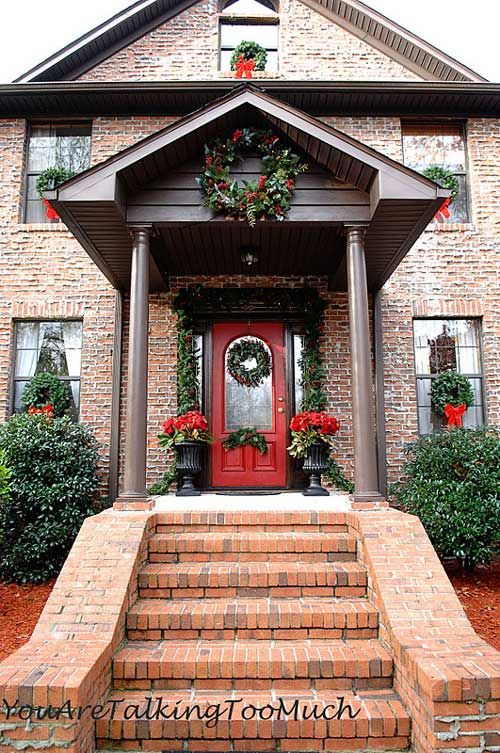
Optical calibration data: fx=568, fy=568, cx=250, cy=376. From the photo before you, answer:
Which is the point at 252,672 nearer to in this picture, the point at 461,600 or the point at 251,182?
the point at 461,600

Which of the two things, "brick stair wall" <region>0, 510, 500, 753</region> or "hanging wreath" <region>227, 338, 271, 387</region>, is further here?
"hanging wreath" <region>227, 338, 271, 387</region>

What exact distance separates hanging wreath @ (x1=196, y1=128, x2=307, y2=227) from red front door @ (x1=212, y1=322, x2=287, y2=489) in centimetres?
216

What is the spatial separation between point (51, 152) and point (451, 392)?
6160 mm

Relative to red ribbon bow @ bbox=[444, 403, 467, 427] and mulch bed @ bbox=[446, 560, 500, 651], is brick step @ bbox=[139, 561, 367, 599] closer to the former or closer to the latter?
mulch bed @ bbox=[446, 560, 500, 651]

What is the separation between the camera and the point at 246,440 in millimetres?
6863

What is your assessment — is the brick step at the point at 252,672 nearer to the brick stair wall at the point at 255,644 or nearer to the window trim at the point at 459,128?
the brick stair wall at the point at 255,644

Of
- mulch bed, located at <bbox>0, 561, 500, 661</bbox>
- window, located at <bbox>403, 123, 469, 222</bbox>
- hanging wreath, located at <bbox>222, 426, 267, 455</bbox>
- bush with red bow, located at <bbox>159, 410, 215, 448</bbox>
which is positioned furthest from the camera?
window, located at <bbox>403, 123, 469, 222</bbox>

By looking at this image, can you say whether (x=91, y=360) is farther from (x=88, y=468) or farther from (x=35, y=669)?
(x=35, y=669)

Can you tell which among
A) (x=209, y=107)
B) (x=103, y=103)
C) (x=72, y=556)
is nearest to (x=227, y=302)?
(x=209, y=107)

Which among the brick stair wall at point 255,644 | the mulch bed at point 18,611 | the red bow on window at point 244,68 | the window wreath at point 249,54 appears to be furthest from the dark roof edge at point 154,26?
the brick stair wall at point 255,644

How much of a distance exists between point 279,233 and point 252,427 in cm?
239

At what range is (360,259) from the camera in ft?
17.3

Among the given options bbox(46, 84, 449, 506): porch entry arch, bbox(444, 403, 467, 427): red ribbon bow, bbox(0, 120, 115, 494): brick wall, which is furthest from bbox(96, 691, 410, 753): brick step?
bbox(444, 403, 467, 427): red ribbon bow

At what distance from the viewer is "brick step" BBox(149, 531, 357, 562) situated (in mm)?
4258
